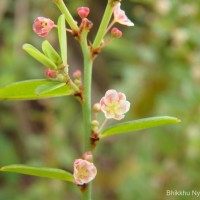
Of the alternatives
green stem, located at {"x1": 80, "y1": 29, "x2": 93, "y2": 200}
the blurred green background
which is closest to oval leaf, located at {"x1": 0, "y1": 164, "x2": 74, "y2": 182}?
green stem, located at {"x1": 80, "y1": 29, "x2": 93, "y2": 200}

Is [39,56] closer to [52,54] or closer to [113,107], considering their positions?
[52,54]

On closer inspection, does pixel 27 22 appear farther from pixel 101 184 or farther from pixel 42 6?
pixel 101 184

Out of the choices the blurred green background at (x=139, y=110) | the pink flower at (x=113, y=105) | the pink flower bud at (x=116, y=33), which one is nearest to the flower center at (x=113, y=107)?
the pink flower at (x=113, y=105)

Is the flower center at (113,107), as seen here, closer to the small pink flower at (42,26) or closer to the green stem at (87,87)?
the green stem at (87,87)

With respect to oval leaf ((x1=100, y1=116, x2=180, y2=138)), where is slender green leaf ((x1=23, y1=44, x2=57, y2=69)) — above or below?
above

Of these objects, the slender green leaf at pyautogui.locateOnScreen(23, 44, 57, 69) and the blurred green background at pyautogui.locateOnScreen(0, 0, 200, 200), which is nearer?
the slender green leaf at pyautogui.locateOnScreen(23, 44, 57, 69)

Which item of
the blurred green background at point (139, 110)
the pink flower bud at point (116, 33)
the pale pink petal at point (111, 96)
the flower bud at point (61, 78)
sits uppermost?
the pink flower bud at point (116, 33)

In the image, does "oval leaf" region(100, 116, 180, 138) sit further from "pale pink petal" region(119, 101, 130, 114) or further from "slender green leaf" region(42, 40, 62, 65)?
"slender green leaf" region(42, 40, 62, 65)
